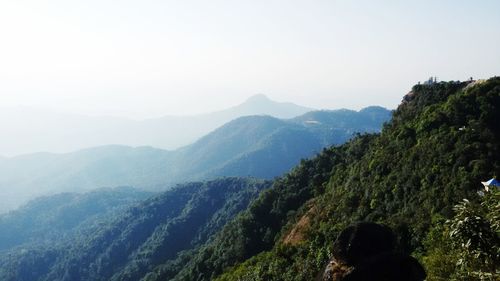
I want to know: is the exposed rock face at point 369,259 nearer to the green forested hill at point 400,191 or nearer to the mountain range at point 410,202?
the mountain range at point 410,202

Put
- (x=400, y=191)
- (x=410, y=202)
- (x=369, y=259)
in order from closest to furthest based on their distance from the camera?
1. (x=369, y=259)
2. (x=410, y=202)
3. (x=400, y=191)

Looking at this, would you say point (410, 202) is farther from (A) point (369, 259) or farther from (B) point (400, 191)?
(A) point (369, 259)

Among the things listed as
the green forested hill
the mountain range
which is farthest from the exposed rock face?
the green forested hill

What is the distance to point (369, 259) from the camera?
2531 cm

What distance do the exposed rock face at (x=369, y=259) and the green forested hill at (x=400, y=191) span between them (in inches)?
414

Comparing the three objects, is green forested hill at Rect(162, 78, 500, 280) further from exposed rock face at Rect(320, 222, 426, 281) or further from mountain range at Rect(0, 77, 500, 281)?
exposed rock face at Rect(320, 222, 426, 281)

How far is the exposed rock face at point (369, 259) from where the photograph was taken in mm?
24734

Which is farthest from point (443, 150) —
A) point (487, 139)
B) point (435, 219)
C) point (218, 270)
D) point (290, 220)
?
point (218, 270)

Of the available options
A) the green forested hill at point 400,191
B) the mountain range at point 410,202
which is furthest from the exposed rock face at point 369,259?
the green forested hill at point 400,191

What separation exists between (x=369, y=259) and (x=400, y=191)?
49606mm

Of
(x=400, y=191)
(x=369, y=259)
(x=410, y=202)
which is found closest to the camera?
(x=369, y=259)

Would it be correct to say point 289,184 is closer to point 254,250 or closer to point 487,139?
point 254,250

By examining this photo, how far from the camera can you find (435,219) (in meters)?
53.5

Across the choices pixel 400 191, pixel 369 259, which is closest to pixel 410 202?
pixel 400 191
